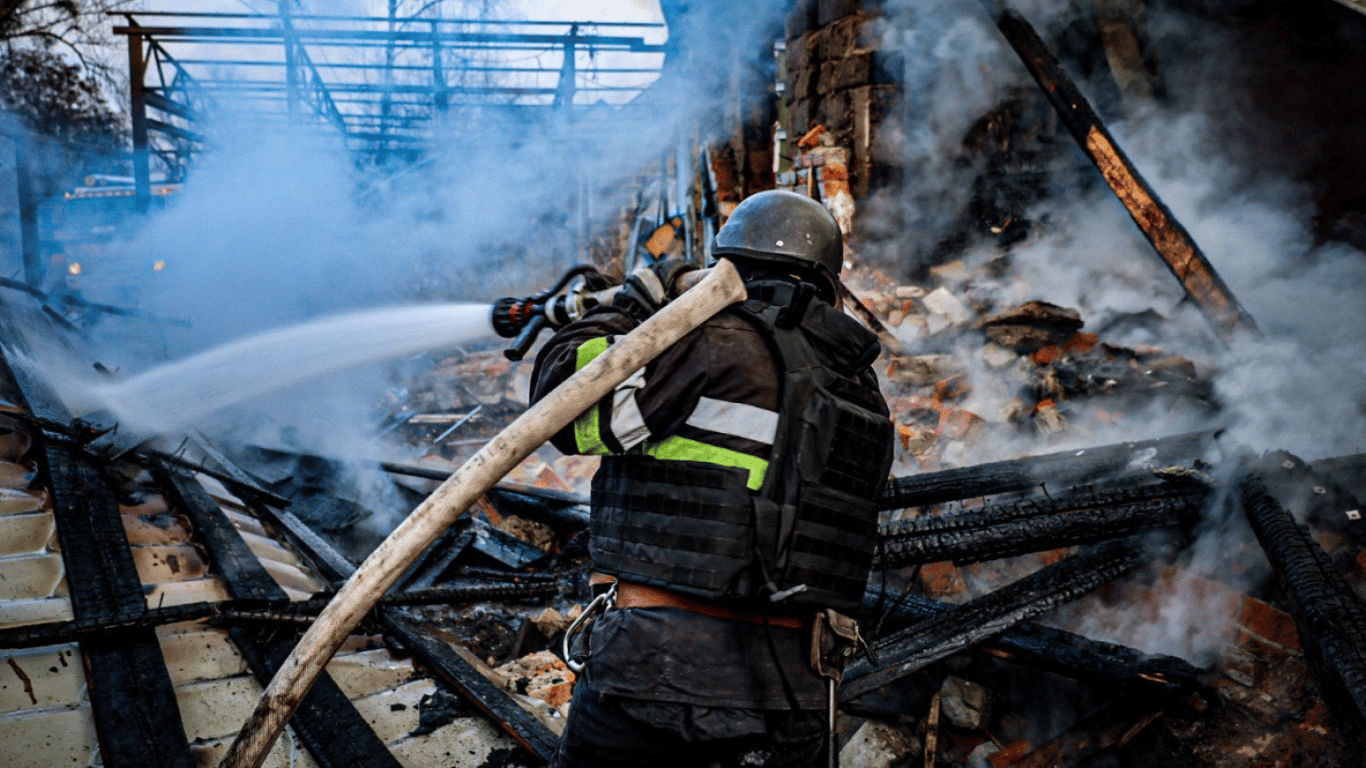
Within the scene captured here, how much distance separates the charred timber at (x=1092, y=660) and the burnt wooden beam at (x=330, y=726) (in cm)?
184

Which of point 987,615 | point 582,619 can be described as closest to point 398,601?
point 582,619

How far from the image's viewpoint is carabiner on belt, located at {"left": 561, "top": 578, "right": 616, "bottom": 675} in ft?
6.52

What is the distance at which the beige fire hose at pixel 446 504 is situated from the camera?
1.72 m

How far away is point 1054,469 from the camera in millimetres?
4176

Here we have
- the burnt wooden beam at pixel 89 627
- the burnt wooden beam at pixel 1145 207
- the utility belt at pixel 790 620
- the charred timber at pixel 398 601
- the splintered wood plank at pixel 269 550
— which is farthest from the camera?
the burnt wooden beam at pixel 1145 207

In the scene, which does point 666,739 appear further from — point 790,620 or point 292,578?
point 292,578

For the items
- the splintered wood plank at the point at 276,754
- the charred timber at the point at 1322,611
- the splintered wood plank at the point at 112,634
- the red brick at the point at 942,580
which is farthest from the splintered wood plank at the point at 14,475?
the charred timber at the point at 1322,611

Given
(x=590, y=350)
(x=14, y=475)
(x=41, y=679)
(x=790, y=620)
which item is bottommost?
(x=41, y=679)

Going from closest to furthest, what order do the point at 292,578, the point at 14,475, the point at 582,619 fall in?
1. the point at 582,619
2. the point at 14,475
3. the point at 292,578

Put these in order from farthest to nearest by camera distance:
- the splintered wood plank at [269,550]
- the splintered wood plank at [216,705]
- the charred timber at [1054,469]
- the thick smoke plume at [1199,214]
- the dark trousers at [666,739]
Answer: the thick smoke plume at [1199,214], the splintered wood plank at [269,550], the charred timber at [1054,469], the splintered wood plank at [216,705], the dark trousers at [666,739]

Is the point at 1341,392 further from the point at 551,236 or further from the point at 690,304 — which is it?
the point at 551,236

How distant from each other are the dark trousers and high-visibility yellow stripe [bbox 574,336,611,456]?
556mm

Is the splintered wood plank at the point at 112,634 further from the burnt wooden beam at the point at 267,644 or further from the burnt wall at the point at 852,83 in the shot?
the burnt wall at the point at 852,83

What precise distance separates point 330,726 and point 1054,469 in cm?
359
